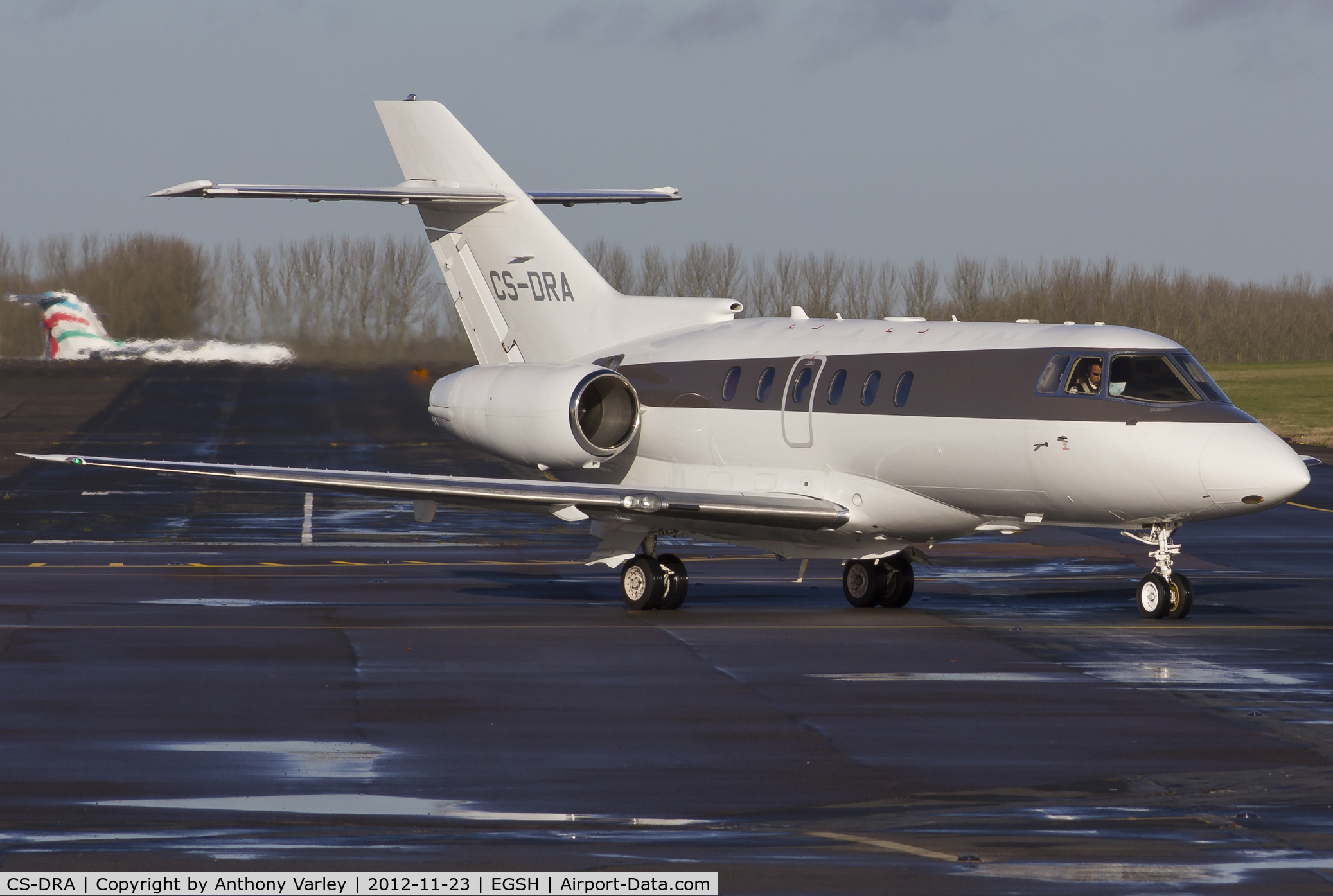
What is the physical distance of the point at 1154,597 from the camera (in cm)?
1972

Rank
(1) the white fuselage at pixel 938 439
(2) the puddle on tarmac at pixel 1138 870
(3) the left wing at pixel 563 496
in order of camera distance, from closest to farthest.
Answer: (2) the puddle on tarmac at pixel 1138 870
(1) the white fuselage at pixel 938 439
(3) the left wing at pixel 563 496

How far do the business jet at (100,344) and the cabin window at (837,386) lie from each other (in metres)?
38.2

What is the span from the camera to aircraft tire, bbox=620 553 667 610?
21.0 meters

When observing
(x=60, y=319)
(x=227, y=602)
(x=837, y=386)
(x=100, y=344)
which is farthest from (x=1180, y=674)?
(x=60, y=319)

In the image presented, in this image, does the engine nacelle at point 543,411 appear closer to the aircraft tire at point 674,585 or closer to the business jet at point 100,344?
the aircraft tire at point 674,585

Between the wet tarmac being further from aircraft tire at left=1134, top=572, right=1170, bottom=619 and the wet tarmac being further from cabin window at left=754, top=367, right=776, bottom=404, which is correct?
cabin window at left=754, top=367, right=776, bottom=404

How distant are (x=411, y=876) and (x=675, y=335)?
50.8 feet

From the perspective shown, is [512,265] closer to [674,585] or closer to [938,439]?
[674,585]

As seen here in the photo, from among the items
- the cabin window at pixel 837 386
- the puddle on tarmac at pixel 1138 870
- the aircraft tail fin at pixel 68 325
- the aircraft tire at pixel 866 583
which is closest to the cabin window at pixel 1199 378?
the cabin window at pixel 837 386

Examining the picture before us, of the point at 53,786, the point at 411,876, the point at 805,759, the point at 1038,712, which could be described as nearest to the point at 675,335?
the point at 1038,712

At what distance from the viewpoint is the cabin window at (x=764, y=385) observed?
860 inches

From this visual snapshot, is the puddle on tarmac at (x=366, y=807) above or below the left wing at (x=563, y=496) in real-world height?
below

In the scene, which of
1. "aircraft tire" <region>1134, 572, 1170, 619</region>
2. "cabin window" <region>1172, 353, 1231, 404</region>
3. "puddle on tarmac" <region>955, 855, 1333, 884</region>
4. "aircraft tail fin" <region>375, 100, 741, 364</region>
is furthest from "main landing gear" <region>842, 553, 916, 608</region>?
"puddle on tarmac" <region>955, 855, 1333, 884</region>

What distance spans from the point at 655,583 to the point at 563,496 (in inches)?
67.4
